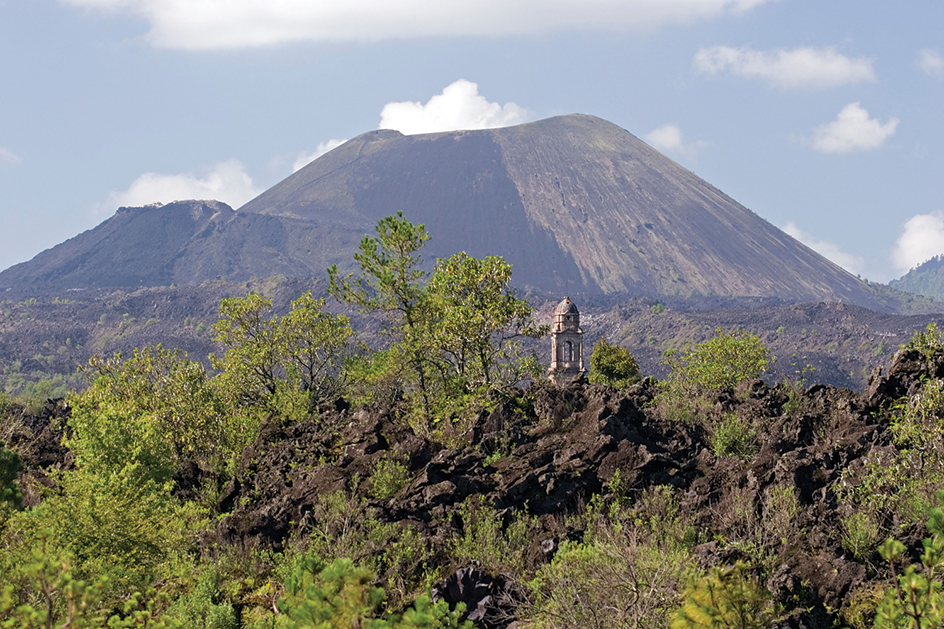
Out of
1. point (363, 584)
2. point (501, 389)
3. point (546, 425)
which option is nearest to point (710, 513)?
point (546, 425)

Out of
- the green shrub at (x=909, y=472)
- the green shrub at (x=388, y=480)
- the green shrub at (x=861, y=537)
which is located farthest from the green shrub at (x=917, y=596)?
the green shrub at (x=388, y=480)

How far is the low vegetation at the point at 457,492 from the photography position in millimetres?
15914

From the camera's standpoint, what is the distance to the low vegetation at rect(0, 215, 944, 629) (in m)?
15.9

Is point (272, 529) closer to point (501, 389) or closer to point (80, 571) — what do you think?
point (80, 571)

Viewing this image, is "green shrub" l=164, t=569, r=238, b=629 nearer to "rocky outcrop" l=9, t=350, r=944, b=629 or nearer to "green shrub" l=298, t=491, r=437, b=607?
"green shrub" l=298, t=491, r=437, b=607

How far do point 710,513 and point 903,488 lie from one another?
4.17 m

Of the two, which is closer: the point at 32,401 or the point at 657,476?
the point at 657,476

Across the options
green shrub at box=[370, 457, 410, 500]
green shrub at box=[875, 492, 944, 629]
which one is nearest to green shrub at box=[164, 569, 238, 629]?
green shrub at box=[370, 457, 410, 500]

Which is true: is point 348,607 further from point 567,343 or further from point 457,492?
point 567,343

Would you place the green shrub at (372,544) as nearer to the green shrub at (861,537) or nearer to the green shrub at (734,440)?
the green shrub at (861,537)

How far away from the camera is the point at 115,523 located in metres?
21.6

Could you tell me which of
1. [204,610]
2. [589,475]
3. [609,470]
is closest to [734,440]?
[609,470]

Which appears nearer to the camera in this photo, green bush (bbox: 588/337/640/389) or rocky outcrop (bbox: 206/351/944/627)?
rocky outcrop (bbox: 206/351/944/627)

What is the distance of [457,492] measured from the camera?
78.7 feet
